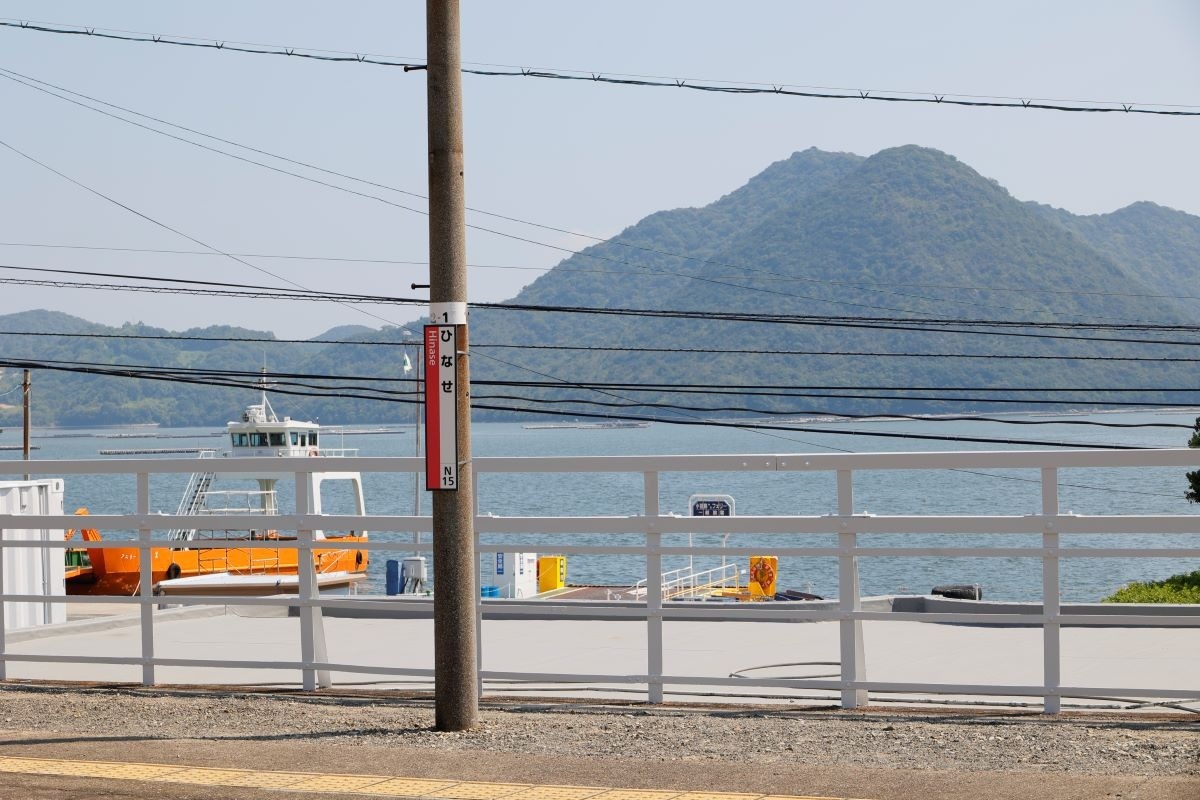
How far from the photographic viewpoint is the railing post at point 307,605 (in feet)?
33.7

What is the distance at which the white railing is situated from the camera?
8406 mm

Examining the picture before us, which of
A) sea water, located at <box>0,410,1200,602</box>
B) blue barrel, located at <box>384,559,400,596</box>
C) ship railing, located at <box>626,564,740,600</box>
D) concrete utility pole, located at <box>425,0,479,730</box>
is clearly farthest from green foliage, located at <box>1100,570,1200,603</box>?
blue barrel, located at <box>384,559,400,596</box>

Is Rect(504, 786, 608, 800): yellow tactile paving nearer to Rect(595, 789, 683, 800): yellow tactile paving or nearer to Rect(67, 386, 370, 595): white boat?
Rect(595, 789, 683, 800): yellow tactile paving

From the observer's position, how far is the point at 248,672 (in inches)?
479

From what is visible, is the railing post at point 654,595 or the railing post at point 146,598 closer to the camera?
the railing post at point 654,595

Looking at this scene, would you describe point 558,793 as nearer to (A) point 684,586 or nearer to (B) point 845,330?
(A) point 684,586

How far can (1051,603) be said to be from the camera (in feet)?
27.9

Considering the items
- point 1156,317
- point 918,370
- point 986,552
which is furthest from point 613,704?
point 1156,317

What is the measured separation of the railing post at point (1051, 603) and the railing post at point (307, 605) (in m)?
4.82

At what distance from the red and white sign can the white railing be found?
0.61m

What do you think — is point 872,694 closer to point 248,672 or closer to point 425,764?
point 425,764

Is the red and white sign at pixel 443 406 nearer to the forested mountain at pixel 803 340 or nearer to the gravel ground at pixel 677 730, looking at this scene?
the gravel ground at pixel 677 730

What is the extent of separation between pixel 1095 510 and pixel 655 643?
10505 centimetres

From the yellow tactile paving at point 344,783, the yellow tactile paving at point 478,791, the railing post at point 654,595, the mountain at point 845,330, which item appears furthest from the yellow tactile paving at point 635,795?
the mountain at point 845,330
